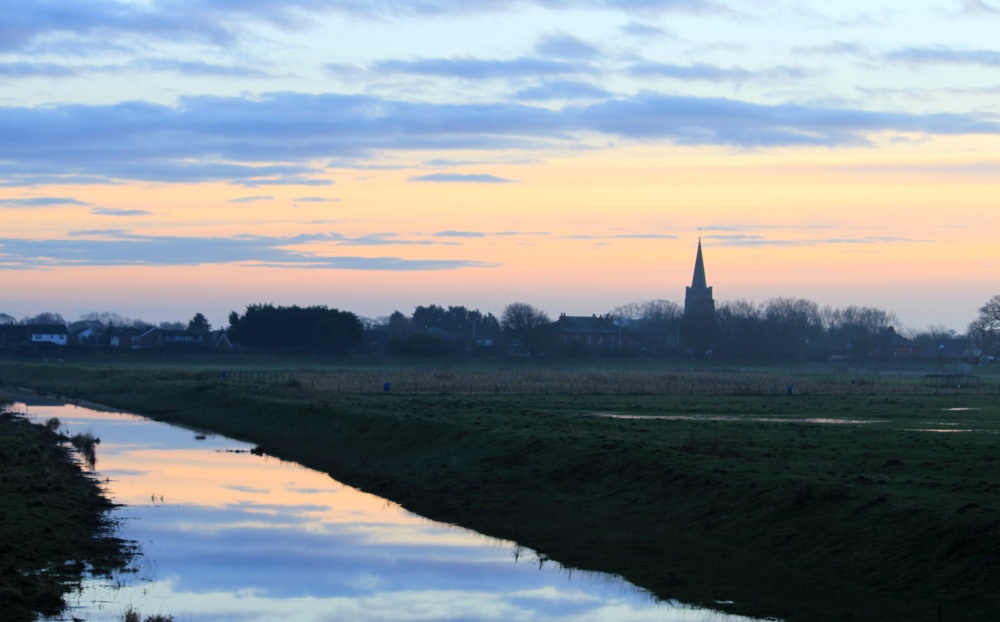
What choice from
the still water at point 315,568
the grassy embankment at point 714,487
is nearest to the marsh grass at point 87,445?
the still water at point 315,568

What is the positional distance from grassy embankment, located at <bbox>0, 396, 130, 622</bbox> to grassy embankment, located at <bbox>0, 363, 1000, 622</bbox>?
8.35 meters

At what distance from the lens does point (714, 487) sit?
25.4 metres

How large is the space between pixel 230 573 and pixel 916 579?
493 inches

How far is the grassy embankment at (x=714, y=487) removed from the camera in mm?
18172

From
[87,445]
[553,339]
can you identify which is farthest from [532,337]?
[87,445]

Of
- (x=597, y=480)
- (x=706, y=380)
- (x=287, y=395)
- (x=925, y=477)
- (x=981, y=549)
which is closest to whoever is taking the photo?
(x=981, y=549)

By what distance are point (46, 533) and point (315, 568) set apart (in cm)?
570

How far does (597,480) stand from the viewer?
29.3m

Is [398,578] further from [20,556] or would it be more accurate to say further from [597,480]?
[597,480]

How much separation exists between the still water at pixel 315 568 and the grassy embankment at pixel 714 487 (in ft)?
3.72

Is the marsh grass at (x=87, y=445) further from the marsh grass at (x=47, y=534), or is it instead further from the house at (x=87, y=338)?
the house at (x=87, y=338)

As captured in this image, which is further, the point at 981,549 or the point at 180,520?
the point at 180,520

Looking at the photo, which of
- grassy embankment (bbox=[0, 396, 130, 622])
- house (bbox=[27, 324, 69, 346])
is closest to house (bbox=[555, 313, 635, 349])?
house (bbox=[27, 324, 69, 346])

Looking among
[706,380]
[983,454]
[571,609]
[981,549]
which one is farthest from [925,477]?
[706,380]
